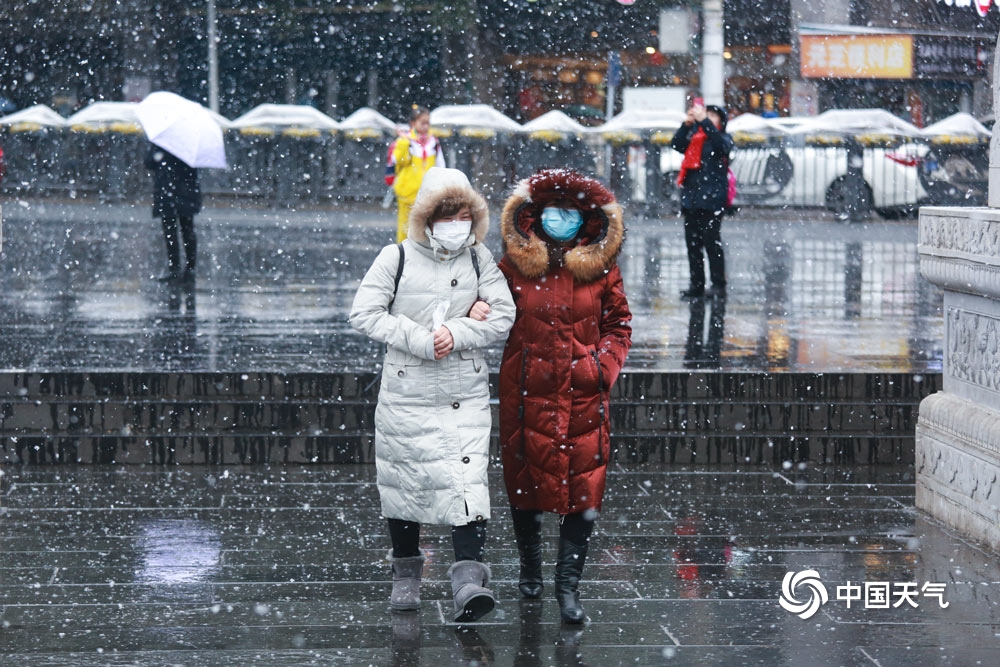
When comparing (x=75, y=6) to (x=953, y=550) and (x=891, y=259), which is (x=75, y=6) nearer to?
(x=891, y=259)

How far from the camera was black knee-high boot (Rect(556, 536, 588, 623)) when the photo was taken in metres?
5.03

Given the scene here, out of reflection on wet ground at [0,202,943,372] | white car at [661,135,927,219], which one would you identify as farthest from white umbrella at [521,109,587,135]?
reflection on wet ground at [0,202,943,372]

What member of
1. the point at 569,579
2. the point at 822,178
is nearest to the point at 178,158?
the point at 569,579

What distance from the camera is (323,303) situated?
487 inches

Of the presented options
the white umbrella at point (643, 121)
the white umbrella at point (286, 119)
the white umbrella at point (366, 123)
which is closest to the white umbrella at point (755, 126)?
the white umbrella at point (643, 121)

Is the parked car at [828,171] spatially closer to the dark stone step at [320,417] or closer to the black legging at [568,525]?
the dark stone step at [320,417]

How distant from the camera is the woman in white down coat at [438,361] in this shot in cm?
504

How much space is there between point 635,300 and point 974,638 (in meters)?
7.96

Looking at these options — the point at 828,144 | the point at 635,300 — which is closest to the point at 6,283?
the point at 635,300

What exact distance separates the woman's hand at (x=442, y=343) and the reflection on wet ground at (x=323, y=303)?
3702 millimetres

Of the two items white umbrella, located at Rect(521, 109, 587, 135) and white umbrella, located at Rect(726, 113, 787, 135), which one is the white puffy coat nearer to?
white umbrella, located at Rect(726, 113, 787, 135)

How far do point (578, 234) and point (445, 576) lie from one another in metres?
1.36

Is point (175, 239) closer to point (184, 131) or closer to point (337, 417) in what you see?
point (184, 131)

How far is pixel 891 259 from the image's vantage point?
57.8 feet
